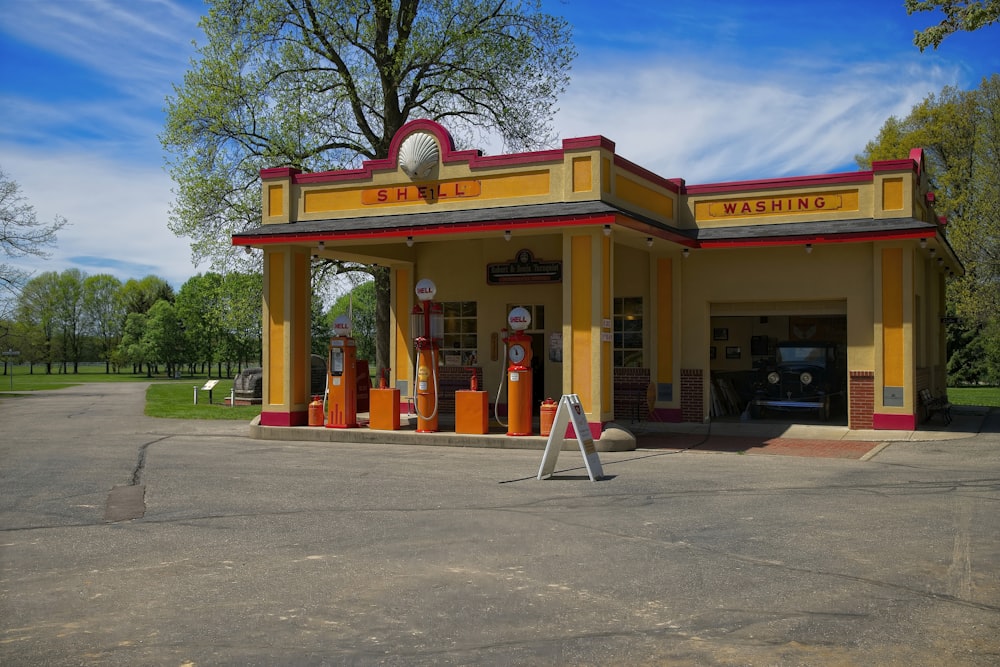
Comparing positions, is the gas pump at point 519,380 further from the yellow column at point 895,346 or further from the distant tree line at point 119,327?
the distant tree line at point 119,327

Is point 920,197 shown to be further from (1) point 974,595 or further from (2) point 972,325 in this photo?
(2) point 972,325

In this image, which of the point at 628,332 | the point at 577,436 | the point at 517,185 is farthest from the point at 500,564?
the point at 628,332

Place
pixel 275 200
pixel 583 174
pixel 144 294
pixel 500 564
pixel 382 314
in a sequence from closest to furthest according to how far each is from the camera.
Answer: pixel 500 564, pixel 583 174, pixel 275 200, pixel 382 314, pixel 144 294

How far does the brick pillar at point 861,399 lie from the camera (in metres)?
17.5

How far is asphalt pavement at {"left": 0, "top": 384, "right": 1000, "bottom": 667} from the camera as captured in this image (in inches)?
204

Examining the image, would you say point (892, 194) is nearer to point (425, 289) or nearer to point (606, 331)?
point (606, 331)

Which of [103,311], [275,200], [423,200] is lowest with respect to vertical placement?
[423,200]

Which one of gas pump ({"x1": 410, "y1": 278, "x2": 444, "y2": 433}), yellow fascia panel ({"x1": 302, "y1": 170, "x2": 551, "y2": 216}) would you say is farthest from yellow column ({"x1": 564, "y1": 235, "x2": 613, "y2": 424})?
gas pump ({"x1": 410, "y1": 278, "x2": 444, "y2": 433})

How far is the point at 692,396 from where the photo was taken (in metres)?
19.0

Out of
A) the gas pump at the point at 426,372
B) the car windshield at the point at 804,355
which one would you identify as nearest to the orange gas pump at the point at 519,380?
the gas pump at the point at 426,372

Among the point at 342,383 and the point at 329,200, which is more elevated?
the point at 329,200

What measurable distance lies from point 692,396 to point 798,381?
2.61m

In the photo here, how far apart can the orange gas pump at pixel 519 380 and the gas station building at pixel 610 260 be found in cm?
75

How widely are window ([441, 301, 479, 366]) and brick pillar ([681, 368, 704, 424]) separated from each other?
4.93 m
